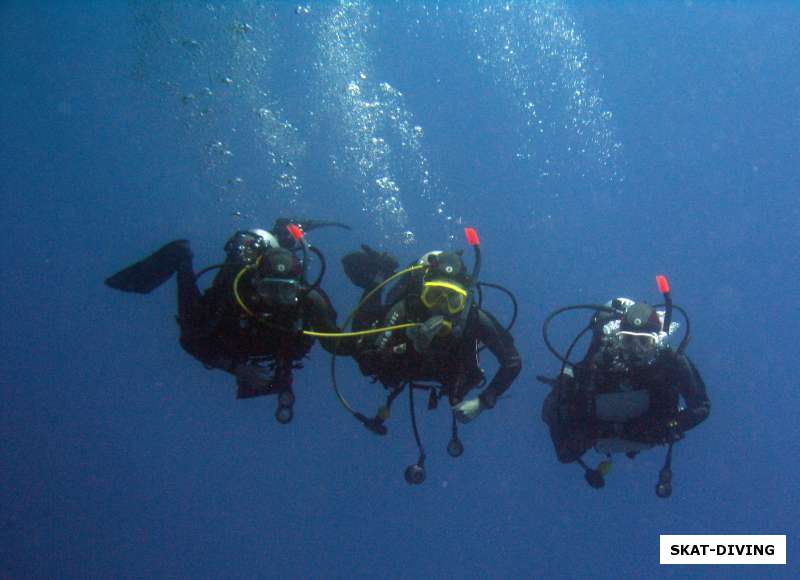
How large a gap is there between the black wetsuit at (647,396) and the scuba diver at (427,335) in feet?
2.70

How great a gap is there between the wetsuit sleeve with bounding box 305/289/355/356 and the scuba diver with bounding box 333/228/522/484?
0.07 feet

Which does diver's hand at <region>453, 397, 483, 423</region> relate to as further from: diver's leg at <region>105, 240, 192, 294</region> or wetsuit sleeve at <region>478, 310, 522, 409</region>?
diver's leg at <region>105, 240, 192, 294</region>

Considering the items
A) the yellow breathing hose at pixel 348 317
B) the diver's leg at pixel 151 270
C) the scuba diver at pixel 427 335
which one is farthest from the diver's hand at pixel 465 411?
the diver's leg at pixel 151 270

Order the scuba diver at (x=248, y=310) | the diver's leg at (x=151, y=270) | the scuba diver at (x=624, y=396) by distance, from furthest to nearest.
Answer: the scuba diver at (x=624, y=396) < the diver's leg at (x=151, y=270) < the scuba diver at (x=248, y=310)

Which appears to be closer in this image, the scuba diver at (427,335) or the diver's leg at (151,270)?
the scuba diver at (427,335)

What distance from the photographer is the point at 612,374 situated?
5.87 metres

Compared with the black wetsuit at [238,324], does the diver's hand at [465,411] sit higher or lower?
lower

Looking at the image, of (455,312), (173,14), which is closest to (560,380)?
(455,312)

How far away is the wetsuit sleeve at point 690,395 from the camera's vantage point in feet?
19.1

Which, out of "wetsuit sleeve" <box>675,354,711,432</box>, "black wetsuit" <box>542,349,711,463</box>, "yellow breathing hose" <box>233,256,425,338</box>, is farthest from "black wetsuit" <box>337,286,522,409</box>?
"wetsuit sleeve" <box>675,354,711,432</box>

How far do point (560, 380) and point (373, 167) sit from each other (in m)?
9.26

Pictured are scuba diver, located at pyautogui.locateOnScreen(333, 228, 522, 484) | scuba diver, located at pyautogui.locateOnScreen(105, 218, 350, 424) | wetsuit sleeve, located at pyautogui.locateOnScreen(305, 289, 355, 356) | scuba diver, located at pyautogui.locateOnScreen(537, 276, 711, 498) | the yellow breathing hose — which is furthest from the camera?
scuba diver, located at pyautogui.locateOnScreen(537, 276, 711, 498)

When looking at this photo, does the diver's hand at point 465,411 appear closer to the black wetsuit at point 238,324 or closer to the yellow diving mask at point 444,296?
the yellow diving mask at point 444,296

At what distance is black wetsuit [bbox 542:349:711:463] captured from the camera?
574 cm
